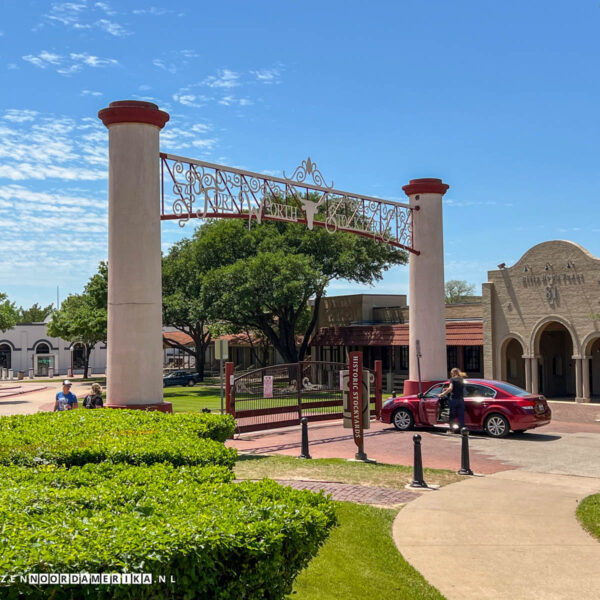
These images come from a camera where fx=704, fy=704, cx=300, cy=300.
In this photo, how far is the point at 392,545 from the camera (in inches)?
317

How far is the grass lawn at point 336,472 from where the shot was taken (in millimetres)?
12047

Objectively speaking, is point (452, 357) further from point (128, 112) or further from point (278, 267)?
point (128, 112)

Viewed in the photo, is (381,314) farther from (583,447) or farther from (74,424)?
(74,424)

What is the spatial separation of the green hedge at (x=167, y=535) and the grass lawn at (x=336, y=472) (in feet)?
21.1

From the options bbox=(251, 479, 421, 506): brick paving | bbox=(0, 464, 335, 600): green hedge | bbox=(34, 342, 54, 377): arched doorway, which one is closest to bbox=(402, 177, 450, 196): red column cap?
bbox=(251, 479, 421, 506): brick paving

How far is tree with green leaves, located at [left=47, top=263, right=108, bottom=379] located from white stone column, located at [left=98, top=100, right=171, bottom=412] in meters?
29.2

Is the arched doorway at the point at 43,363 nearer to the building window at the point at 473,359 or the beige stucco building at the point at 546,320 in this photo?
the building window at the point at 473,359

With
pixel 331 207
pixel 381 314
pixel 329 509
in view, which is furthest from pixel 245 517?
pixel 381 314

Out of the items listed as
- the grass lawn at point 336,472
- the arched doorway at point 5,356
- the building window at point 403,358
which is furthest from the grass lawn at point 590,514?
the arched doorway at point 5,356

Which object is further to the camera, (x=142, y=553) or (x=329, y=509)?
(x=329, y=509)

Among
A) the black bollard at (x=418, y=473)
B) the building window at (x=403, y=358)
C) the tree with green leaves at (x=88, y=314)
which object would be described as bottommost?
the black bollard at (x=418, y=473)

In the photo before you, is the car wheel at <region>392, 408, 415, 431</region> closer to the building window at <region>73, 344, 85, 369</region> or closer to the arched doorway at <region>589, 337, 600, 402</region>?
the arched doorway at <region>589, 337, 600, 402</region>

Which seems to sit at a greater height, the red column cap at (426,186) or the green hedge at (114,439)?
the red column cap at (426,186)

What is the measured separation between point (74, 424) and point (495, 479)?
7.13 metres
